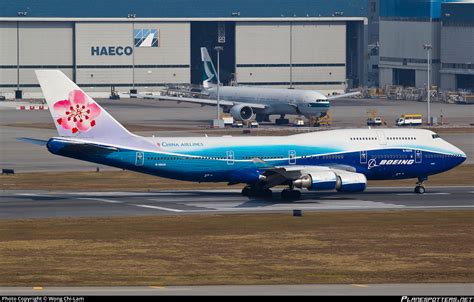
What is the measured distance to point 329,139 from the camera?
74.5 metres

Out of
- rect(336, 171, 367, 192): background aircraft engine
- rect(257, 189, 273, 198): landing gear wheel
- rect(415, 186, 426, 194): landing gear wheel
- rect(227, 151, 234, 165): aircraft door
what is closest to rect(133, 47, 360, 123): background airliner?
rect(415, 186, 426, 194): landing gear wheel

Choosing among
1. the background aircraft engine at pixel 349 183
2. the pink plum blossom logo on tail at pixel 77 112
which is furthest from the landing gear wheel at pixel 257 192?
the pink plum blossom logo on tail at pixel 77 112

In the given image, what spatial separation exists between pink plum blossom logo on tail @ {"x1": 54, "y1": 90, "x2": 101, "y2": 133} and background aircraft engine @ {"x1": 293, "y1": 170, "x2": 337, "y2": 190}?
1330 centimetres

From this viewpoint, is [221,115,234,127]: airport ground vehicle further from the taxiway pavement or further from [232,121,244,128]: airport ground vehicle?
the taxiway pavement

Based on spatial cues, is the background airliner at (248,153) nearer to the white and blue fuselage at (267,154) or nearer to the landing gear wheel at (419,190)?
the white and blue fuselage at (267,154)

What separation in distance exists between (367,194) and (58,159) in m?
38.2

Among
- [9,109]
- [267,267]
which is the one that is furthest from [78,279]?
[9,109]

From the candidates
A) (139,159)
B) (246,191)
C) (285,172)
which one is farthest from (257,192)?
(139,159)

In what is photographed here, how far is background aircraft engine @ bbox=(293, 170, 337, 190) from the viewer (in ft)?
231

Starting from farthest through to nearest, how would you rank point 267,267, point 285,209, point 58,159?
point 58,159 → point 285,209 → point 267,267

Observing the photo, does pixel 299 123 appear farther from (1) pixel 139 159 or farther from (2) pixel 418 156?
(1) pixel 139 159

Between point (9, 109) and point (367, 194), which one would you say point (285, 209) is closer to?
point (367, 194)

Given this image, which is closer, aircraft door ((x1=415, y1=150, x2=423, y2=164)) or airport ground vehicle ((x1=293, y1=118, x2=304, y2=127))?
aircraft door ((x1=415, y1=150, x2=423, y2=164))

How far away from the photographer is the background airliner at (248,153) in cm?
7088
